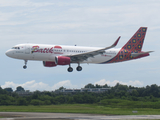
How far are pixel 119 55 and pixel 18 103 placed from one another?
33992 mm

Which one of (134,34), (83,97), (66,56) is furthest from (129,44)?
(83,97)

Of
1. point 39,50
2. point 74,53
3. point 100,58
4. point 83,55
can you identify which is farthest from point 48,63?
point 100,58

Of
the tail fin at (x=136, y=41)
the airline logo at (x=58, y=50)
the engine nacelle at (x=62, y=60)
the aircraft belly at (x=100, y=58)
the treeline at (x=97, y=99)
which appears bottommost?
the treeline at (x=97, y=99)

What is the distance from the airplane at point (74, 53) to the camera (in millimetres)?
57594

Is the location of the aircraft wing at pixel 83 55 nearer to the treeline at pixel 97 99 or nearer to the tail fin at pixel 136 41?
the tail fin at pixel 136 41

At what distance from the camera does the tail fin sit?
6900 centimetres

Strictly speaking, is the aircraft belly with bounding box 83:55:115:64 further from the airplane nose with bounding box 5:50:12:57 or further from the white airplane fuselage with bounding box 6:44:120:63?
the airplane nose with bounding box 5:50:12:57

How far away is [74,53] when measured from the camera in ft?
201

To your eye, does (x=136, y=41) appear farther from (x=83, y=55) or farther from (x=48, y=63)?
(x=48, y=63)

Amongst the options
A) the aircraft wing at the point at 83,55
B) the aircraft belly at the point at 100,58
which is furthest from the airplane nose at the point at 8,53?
the aircraft belly at the point at 100,58

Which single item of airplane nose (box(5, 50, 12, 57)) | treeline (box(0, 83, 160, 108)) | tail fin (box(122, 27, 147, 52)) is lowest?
treeline (box(0, 83, 160, 108))

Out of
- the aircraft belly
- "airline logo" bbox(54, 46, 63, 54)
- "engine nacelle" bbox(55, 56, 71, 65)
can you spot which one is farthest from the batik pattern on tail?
"airline logo" bbox(54, 46, 63, 54)

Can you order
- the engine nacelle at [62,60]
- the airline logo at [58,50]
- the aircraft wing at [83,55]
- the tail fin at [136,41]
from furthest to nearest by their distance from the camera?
the tail fin at [136,41], the airline logo at [58,50], the aircraft wing at [83,55], the engine nacelle at [62,60]

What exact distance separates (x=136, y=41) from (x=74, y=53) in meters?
17.8
